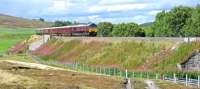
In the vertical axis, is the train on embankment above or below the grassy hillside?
above

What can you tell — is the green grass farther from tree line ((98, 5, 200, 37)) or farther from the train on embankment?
the train on embankment

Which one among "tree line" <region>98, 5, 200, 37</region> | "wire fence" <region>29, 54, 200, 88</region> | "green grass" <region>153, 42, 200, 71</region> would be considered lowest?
"wire fence" <region>29, 54, 200, 88</region>

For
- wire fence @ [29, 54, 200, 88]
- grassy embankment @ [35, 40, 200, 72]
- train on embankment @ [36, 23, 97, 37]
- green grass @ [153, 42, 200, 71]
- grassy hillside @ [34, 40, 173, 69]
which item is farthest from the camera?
train on embankment @ [36, 23, 97, 37]

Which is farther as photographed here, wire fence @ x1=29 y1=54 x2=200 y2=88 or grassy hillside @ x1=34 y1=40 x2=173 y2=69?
grassy hillside @ x1=34 y1=40 x2=173 y2=69

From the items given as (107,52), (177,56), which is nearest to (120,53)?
(107,52)

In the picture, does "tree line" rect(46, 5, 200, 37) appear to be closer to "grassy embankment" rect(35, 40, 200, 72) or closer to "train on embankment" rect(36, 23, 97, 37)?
"train on embankment" rect(36, 23, 97, 37)

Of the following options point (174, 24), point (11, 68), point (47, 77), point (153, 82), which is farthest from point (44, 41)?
point (153, 82)

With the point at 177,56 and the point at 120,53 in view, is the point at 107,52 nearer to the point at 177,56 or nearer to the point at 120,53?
the point at 120,53

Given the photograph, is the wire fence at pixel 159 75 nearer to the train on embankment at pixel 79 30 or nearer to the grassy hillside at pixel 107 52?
the grassy hillside at pixel 107 52

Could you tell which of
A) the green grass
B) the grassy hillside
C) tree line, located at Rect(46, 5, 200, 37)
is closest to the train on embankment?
the grassy hillside

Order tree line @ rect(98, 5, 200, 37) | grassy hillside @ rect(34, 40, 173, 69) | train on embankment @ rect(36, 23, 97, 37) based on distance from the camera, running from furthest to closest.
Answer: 1. train on embankment @ rect(36, 23, 97, 37)
2. tree line @ rect(98, 5, 200, 37)
3. grassy hillside @ rect(34, 40, 173, 69)

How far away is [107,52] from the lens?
120562mm

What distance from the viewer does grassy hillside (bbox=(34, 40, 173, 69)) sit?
336 ft

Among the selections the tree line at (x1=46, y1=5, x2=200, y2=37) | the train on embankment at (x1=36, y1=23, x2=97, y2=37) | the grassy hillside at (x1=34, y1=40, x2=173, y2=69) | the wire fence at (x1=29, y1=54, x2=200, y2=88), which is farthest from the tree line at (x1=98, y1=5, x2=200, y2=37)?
the wire fence at (x1=29, y1=54, x2=200, y2=88)
